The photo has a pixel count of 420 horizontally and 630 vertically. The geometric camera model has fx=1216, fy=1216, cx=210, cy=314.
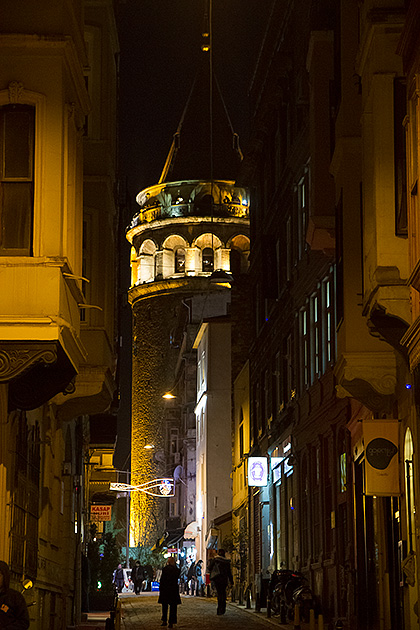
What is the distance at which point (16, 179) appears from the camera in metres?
14.3

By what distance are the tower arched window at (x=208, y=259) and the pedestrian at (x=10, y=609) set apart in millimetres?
75744

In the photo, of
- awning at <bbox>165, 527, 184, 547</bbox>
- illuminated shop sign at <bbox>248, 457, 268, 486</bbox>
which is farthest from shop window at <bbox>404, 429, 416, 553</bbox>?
awning at <bbox>165, 527, 184, 547</bbox>

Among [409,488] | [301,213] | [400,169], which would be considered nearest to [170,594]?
[409,488]

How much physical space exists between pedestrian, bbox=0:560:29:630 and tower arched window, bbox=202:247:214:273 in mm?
75744

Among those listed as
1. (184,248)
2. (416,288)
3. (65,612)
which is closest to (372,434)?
(416,288)

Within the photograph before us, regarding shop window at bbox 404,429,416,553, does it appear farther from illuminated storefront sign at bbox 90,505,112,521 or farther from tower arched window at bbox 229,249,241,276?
tower arched window at bbox 229,249,241,276

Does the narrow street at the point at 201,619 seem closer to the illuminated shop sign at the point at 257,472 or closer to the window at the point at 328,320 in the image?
the illuminated shop sign at the point at 257,472

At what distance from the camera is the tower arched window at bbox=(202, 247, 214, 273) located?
285 feet

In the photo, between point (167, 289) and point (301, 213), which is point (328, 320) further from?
point (167, 289)

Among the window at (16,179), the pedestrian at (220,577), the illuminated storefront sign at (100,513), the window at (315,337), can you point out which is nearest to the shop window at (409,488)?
the window at (16,179)

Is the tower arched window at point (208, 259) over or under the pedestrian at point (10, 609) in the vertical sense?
over

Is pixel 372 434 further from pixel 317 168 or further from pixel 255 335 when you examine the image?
pixel 255 335

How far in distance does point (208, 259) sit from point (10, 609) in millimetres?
76418

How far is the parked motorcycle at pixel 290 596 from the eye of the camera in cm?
2634
